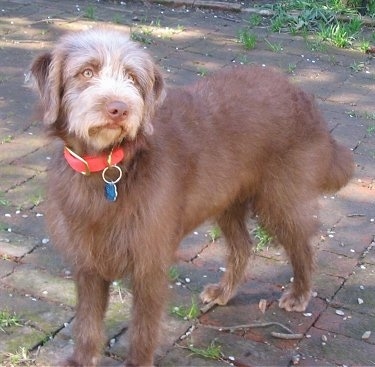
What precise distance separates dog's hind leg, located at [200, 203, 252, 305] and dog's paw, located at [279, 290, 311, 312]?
0.25 meters

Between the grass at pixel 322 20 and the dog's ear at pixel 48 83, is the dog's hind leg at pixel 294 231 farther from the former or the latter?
the grass at pixel 322 20

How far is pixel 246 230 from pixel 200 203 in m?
0.74

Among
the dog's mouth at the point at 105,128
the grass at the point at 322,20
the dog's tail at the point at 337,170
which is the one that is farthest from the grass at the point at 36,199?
the grass at the point at 322,20

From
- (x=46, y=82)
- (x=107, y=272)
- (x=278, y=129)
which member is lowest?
(x=107, y=272)

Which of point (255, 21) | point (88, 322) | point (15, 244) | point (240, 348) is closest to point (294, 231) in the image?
point (240, 348)

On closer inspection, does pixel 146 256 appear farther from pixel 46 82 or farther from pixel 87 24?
pixel 87 24

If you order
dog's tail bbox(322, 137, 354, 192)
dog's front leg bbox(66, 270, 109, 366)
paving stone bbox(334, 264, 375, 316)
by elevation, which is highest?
dog's tail bbox(322, 137, 354, 192)

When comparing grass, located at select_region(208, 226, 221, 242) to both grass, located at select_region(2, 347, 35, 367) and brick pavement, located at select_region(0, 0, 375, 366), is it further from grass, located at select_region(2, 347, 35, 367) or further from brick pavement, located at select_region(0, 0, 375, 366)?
grass, located at select_region(2, 347, 35, 367)

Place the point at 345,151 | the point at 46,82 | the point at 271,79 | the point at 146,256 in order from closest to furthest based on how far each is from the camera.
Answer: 1. the point at 46,82
2. the point at 146,256
3. the point at 271,79
4. the point at 345,151

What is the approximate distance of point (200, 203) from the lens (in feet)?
11.9

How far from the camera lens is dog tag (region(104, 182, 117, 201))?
10.5 ft

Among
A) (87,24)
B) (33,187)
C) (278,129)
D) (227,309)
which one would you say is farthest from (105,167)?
(87,24)

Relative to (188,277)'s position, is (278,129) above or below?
above

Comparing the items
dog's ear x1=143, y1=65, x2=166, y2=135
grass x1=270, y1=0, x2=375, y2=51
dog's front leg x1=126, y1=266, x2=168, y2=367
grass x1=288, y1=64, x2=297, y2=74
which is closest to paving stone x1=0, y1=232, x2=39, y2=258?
dog's front leg x1=126, y1=266, x2=168, y2=367
